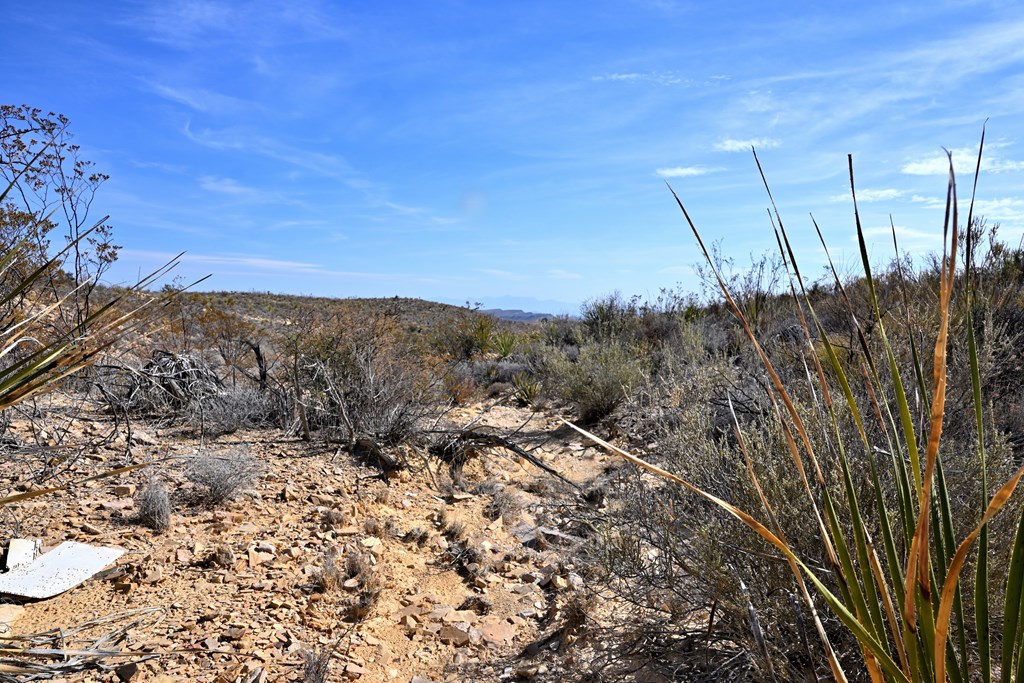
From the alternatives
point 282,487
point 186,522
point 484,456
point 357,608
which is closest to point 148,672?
point 357,608

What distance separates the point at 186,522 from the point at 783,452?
150 inches

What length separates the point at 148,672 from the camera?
3.08 meters

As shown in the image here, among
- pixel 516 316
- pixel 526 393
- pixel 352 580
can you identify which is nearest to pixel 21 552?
pixel 352 580

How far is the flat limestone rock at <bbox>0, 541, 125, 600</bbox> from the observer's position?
3641mm

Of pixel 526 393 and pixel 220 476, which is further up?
pixel 526 393

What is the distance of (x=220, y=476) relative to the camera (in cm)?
488

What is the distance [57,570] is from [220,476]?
3.99 feet

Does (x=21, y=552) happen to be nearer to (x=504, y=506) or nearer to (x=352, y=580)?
(x=352, y=580)

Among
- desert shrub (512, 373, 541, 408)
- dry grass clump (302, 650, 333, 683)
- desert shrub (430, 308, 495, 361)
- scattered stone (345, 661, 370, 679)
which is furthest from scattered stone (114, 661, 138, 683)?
desert shrub (430, 308, 495, 361)

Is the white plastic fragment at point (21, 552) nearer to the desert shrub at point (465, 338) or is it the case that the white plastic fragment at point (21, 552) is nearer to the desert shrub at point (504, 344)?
the desert shrub at point (465, 338)

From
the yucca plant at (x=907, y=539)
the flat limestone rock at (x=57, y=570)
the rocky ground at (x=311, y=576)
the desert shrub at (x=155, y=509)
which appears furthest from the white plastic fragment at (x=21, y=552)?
the yucca plant at (x=907, y=539)

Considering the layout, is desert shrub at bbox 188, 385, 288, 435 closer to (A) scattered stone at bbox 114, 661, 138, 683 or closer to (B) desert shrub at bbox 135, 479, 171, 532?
(B) desert shrub at bbox 135, 479, 171, 532

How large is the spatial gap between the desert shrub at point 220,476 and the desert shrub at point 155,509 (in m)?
0.35

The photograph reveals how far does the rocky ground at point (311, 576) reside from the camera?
11.0ft
